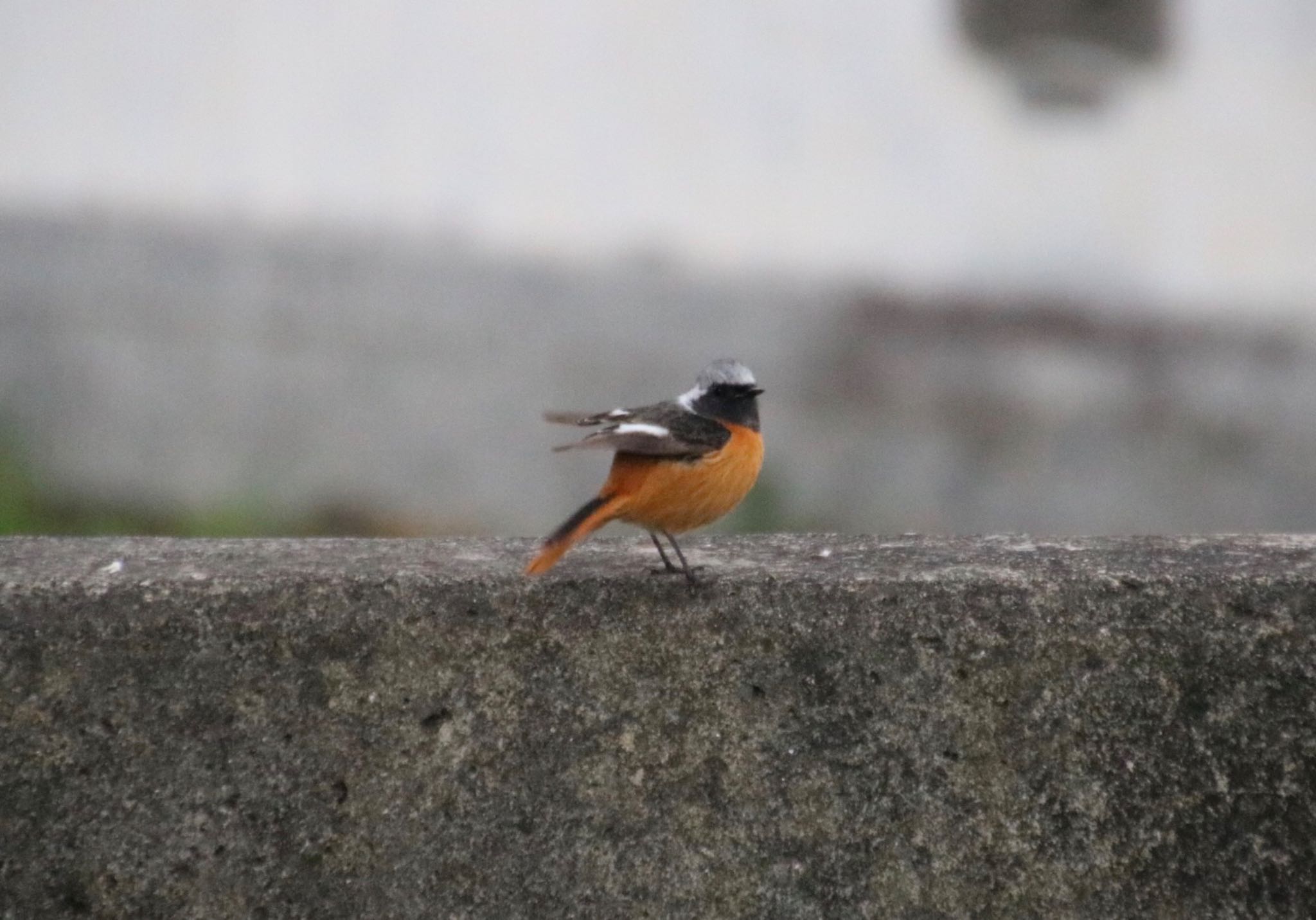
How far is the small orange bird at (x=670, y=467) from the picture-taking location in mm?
2697

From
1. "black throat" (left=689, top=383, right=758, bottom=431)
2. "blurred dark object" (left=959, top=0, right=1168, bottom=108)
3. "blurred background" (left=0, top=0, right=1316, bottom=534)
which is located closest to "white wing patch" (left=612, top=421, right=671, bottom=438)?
"black throat" (left=689, top=383, right=758, bottom=431)

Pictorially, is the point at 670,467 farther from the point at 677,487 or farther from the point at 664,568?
the point at 664,568

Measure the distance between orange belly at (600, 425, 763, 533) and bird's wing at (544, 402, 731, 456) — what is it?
2 centimetres

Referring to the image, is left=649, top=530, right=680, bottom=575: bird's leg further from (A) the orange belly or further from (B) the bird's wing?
(B) the bird's wing

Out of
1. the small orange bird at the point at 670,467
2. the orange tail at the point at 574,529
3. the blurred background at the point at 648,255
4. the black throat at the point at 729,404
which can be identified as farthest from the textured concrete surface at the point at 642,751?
the blurred background at the point at 648,255

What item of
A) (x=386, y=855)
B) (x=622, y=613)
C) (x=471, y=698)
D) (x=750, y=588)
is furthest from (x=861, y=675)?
(x=386, y=855)

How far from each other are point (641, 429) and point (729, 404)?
1.19 ft

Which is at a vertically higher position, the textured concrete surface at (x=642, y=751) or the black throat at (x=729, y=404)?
the black throat at (x=729, y=404)

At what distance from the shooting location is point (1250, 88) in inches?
304

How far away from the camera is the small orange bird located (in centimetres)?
270

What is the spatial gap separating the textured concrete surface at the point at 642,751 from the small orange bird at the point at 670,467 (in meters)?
0.23

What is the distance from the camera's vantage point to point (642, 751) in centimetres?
245

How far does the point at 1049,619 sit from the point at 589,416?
1.04 meters

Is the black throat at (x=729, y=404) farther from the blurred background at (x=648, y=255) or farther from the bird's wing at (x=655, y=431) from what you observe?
the blurred background at (x=648, y=255)
